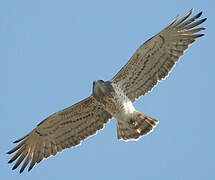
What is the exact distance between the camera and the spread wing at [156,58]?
537 inches

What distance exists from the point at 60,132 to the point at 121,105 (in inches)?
77.5

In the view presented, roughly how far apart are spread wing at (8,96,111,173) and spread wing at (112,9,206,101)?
1.02m

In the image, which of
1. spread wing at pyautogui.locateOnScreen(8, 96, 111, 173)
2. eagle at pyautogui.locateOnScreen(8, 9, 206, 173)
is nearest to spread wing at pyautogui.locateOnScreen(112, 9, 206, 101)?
eagle at pyautogui.locateOnScreen(8, 9, 206, 173)

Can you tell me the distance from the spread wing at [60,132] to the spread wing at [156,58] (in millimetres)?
1024

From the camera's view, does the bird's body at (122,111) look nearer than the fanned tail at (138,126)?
Yes

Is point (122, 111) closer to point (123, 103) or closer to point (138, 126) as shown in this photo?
point (123, 103)

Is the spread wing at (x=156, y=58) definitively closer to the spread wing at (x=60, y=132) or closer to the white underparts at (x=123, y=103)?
the white underparts at (x=123, y=103)

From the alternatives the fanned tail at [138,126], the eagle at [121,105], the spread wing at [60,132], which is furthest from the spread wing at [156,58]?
the spread wing at [60,132]

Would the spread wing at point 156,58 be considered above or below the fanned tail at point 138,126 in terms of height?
above

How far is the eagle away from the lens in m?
13.5

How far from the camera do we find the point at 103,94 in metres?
13.3

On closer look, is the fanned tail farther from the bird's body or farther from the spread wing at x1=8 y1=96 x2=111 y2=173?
the spread wing at x1=8 y1=96 x2=111 y2=173

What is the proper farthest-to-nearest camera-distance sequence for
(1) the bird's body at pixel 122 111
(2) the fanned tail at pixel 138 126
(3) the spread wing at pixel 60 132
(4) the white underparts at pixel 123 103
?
(3) the spread wing at pixel 60 132, (2) the fanned tail at pixel 138 126, (4) the white underparts at pixel 123 103, (1) the bird's body at pixel 122 111

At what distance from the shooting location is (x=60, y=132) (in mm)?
14297
